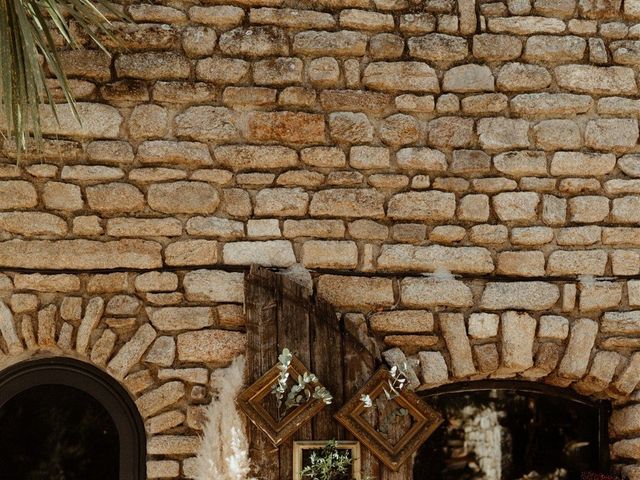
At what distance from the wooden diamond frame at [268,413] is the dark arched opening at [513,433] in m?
0.70

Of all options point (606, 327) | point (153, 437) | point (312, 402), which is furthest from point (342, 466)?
point (606, 327)

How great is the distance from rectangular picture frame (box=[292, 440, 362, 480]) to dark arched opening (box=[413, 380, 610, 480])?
52 centimetres

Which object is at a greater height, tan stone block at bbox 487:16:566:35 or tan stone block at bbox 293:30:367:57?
tan stone block at bbox 487:16:566:35

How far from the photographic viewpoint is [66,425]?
11.8 feet

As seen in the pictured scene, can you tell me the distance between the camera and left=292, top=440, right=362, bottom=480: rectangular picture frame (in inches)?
131

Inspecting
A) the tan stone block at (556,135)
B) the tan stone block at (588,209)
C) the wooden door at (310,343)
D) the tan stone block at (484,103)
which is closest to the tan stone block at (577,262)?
the tan stone block at (588,209)

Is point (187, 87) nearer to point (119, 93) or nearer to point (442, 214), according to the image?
point (119, 93)

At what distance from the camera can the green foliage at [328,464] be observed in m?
3.28

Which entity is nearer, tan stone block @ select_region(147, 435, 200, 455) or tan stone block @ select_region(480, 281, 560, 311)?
tan stone block @ select_region(147, 435, 200, 455)

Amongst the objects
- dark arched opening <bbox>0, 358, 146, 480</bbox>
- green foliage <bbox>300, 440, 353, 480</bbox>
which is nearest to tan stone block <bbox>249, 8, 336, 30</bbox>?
dark arched opening <bbox>0, 358, 146, 480</bbox>

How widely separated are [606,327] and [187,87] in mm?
2286

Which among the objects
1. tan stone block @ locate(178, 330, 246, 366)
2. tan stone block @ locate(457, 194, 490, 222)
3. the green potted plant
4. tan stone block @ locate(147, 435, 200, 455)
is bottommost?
the green potted plant

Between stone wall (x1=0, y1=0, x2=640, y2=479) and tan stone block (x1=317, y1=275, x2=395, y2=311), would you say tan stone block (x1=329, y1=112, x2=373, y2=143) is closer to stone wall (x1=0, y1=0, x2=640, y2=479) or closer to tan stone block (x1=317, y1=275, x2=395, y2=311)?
stone wall (x1=0, y1=0, x2=640, y2=479)

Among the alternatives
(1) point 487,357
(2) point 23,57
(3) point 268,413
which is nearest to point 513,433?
(1) point 487,357
